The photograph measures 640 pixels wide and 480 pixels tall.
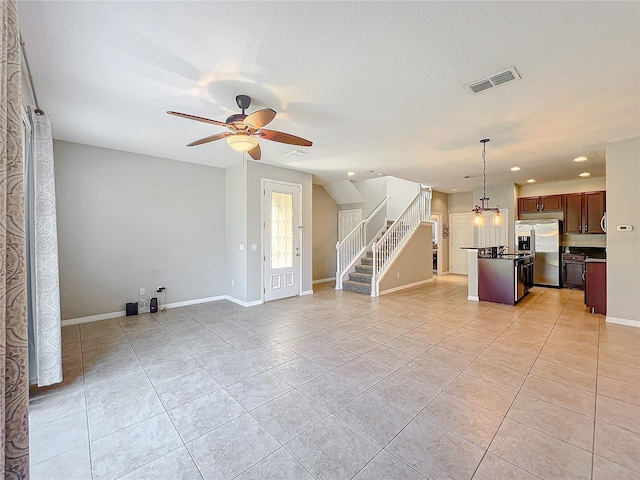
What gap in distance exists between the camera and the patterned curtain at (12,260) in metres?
0.87

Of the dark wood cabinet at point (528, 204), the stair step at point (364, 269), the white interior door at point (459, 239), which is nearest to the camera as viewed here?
the stair step at point (364, 269)

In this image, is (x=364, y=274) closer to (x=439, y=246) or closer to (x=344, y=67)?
(x=439, y=246)

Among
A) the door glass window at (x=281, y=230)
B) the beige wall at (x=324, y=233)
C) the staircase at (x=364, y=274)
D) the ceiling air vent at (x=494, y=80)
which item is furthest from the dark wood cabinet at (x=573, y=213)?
the door glass window at (x=281, y=230)

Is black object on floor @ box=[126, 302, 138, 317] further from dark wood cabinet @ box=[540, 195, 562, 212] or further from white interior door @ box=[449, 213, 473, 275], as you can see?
dark wood cabinet @ box=[540, 195, 562, 212]

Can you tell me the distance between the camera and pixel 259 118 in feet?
8.73

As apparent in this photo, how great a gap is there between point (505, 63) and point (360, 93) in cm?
127

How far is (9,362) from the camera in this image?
913 millimetres

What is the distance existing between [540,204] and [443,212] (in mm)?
2718

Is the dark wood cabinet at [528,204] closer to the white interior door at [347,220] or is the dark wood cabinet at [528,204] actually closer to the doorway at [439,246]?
the doorway at [439,246]

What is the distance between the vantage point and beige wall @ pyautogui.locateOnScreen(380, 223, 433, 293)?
7.16 meters

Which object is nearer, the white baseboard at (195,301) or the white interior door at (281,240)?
the white baseboard at (195,301)

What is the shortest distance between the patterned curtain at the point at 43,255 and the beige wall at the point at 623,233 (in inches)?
288

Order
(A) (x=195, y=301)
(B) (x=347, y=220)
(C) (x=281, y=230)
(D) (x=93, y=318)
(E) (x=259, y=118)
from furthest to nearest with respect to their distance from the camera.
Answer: (B) (x=347, y=220)
(C) (x=281, y=230)
(A) (x=195, y=301)
(D) (x=93, y=318)
(E) (x=259, y=118)

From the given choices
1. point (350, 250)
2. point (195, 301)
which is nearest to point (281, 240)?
point (195, 301)
